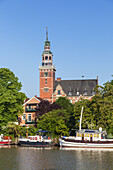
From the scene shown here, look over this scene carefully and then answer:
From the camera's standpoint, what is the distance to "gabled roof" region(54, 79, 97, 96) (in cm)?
11206

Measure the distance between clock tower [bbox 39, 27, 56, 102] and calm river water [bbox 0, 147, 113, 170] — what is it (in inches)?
2208

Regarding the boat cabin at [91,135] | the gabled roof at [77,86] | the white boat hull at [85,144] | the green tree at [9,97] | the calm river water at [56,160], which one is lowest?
the calm river water at [56,160]

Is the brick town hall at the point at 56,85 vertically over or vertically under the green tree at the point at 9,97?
over

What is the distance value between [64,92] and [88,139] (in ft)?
162

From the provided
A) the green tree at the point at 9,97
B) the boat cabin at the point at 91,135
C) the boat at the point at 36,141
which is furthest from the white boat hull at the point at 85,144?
the green tree at the point at 9,97

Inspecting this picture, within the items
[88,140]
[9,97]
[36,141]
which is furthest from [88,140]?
[9,97]

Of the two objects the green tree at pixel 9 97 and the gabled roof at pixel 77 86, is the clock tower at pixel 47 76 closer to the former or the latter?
the gabled roof at pixel 77 86

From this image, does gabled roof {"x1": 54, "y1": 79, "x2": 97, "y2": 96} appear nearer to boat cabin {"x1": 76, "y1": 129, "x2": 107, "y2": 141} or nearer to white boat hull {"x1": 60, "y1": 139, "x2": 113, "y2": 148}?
boat cabin {"x1": 76, "y1": 129, "x2": 107, "y2": 141}

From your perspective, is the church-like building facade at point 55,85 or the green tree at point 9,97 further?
the church-like building facade at point 55,85

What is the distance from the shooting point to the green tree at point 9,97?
7181 centimetres

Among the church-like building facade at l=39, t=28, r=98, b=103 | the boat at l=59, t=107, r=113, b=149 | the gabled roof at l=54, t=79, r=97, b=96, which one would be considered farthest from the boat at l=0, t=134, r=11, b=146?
the gabled roof at l=54, t=79, r=97, b=96

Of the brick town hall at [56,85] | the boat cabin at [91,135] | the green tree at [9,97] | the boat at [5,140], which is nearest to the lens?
the boat cabin at [91,135]

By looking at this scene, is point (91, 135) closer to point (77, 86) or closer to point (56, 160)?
point (56, 160)

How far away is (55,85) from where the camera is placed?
11550 centimetres
